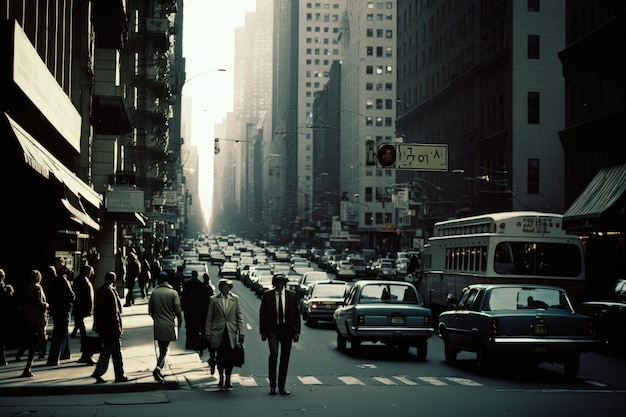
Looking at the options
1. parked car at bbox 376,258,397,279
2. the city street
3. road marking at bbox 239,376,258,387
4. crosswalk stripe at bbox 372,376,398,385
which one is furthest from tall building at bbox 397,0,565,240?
road marking at bbox 239,376,258,387

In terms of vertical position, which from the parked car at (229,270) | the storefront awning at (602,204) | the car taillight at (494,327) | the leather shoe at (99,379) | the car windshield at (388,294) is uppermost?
Result: the storefront awning at (602,204)

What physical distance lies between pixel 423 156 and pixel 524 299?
505 inches

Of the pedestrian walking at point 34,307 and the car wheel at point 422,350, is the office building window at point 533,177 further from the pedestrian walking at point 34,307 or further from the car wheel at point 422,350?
the pedestrian walking at point 34,307

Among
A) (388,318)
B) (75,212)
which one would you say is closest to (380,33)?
(388,318)

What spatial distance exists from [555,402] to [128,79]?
45.9m

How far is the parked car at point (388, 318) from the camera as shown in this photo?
20438 mm

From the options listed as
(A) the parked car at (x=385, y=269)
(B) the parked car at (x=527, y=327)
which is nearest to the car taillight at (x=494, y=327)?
(B) the parked car at (x=527, y=327)

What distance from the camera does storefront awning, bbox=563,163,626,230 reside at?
35.3 meters

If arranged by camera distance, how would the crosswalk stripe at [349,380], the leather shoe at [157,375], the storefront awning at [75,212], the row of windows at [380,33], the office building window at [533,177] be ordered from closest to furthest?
the leather shoe at [157,375]
the crosswalk stripe at [349,380]
the storefront awning at [75,212]
the office building window at [533,177]
the row of windows at [380,33]

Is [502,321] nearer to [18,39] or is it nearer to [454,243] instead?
[18,39]

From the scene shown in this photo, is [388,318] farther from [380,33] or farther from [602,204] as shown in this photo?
[380,33]

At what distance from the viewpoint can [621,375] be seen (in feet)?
59.7

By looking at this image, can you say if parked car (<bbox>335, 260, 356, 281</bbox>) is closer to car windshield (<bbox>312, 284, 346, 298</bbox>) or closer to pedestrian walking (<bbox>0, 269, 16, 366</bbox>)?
car windshield (<bbox>312, 284, 346, 298</bbox>)

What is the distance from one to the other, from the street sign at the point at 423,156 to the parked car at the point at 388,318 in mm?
8756
